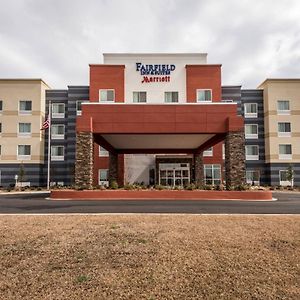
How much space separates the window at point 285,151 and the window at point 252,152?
10.6 ft

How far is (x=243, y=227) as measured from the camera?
434 inches

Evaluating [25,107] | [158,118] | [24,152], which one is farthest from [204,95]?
[24,152]

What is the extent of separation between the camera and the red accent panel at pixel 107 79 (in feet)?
117

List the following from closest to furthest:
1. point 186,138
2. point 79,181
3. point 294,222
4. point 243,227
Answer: point 243,227
point 294,222
point 79,181
point 186,138

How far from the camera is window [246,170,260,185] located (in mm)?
44250

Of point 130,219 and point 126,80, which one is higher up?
point 126,80

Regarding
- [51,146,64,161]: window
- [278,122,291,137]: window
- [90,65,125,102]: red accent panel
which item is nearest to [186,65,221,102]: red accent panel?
[90,65,125,102]: red accent panel

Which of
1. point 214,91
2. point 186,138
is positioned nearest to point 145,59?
point 214,91

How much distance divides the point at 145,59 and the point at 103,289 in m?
32.1

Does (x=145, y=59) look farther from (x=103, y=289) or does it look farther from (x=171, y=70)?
(x=103, y=289)

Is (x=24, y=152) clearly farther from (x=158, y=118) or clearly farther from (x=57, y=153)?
(x=158, y=118)

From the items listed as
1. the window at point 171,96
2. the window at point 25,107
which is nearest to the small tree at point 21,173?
the window at point 25,107

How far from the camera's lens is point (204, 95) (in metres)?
35.8

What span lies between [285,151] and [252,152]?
4.45m
